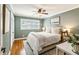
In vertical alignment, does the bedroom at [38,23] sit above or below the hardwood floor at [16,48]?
above

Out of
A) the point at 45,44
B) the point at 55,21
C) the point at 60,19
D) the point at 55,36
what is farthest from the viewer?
the point at 55,21

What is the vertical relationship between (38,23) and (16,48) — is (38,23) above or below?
above

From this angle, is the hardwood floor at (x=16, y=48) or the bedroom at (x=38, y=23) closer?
the hardwood floor at (x=16, y=48)

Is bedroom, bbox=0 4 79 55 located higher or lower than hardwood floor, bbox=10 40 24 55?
higher

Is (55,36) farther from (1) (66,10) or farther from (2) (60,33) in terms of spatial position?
(1) (66,10)

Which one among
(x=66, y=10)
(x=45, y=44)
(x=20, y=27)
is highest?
(x=66, y=10)

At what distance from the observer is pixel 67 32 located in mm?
2994

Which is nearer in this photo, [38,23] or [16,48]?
[16,48]

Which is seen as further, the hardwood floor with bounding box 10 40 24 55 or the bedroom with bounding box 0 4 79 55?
the bedroom with bounding box 0 4 79 55

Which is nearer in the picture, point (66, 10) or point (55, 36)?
point (55, 36)
